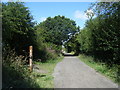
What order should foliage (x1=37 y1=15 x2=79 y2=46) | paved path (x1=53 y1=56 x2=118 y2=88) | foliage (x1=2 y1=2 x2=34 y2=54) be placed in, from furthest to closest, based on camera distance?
foliage (x1=37 y1=15 x2=79 y2=46) < foliage (x1=2 y1=2 x2=34 y2=54) < paved path (x1=53 y1=56 x2=118 y2=88)

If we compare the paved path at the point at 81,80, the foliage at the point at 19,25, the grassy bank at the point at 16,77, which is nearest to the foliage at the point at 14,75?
the grassy bank at the point at 16,77

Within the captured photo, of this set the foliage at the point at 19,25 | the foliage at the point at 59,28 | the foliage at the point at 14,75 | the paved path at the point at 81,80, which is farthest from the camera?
the foliage at the point at 59,28

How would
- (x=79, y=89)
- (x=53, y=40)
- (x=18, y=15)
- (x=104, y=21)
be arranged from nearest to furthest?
(x=79, y=89), (x=104, y=21), (x=18, y=15), (x=53, y=40)

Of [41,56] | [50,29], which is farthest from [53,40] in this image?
[41,56]

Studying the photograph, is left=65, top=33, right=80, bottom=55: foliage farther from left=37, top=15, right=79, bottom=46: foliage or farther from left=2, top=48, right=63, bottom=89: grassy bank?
left=2, top=48, right=63, bottom=89: grassy bank

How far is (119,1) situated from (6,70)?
750 centimetres

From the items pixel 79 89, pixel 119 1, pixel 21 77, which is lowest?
pixel 79 89

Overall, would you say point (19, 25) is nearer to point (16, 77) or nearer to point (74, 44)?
point (16, 77)

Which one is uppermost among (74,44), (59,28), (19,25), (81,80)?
(59,28)

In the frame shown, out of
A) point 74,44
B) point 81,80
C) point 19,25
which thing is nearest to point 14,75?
point 81,80

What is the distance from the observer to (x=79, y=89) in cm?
614

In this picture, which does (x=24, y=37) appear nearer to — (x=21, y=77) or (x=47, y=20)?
(x=21, y=77)

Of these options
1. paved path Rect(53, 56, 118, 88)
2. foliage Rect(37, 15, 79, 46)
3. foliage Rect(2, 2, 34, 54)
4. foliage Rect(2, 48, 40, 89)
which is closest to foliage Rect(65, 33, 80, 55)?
foliage Rect(37, 15, 79, 46)

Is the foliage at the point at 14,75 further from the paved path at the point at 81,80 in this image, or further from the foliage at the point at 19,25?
the foliage at the point at 19,25
